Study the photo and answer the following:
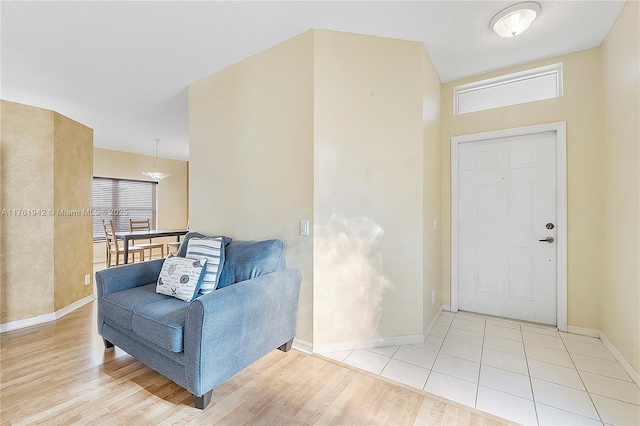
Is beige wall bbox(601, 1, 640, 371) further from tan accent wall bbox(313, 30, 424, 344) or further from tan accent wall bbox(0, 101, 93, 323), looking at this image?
tan accent wall bbox(0, 101, 93, 323)

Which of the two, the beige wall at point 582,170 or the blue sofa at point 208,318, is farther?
the beige wall at point 582,170

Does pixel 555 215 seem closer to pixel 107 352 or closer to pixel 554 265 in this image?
pixel 554 265

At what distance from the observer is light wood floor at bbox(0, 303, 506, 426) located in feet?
5.22

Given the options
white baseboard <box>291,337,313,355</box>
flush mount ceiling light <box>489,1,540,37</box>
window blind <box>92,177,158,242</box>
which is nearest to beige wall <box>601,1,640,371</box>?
flush mount ceiling light <box>489,1,540,37</box>

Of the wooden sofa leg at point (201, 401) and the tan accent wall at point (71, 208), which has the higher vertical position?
the tan accent wall at point (71, 208)

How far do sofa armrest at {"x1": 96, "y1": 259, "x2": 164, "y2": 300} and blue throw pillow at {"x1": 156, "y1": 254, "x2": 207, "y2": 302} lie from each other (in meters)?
0.37

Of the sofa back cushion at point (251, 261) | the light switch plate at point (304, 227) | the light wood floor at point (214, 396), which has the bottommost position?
the light wood floor at point (214, 396)

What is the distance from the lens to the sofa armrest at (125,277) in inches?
88.3

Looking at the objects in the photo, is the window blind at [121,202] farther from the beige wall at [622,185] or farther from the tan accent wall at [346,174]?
the beige wall at [622,185]

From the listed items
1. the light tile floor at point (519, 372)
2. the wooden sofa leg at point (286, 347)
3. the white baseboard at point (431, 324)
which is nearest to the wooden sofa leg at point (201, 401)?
the wooden sofa leg at point (286, 347)

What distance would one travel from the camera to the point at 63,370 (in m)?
2.05

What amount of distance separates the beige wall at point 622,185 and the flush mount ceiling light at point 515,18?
60cm

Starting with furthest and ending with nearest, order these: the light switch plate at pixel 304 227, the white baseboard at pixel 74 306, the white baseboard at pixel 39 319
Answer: the white baseboard at pixel 74 306 < the white baseboard at pixel 39 319 < the light switch plate at pixel 304 227

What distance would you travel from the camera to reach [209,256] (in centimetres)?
226
